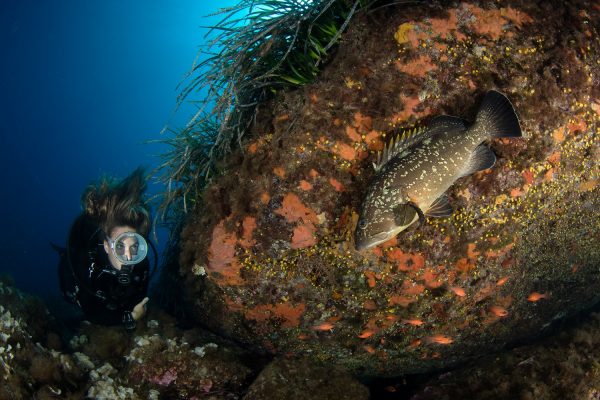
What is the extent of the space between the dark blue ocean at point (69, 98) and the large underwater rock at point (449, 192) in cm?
3139

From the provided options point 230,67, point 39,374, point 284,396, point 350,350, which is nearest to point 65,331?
point 39,374

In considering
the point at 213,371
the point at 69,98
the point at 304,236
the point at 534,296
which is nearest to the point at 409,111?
the point at 304,236

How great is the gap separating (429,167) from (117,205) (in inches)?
187

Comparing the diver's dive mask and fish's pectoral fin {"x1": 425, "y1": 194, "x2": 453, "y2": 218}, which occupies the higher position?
the diver's dive mask

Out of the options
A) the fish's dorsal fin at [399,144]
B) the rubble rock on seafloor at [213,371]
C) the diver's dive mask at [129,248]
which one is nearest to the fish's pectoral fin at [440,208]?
the fish's dorsal fin at [399,144]

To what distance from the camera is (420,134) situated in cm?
330

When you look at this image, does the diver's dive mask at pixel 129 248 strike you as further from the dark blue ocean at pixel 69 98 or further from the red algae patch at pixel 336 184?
the dark blue ocean at pixel 69 98

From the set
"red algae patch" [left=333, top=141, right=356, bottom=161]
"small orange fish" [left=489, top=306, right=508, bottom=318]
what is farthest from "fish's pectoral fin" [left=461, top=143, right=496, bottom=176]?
"small orange fish" [left=489, top=306, right=508, bottom=318]

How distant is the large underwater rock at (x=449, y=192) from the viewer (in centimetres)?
350

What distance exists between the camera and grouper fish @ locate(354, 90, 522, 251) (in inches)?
121

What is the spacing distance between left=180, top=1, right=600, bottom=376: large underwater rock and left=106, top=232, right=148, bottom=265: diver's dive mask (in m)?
1.08

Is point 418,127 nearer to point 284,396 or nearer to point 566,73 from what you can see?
point 566,73

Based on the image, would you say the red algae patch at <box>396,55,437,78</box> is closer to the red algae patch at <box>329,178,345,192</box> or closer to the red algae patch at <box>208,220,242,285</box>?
the red algae patch at <box>329,178,345,192</box>

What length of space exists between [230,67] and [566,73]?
3769 mm
